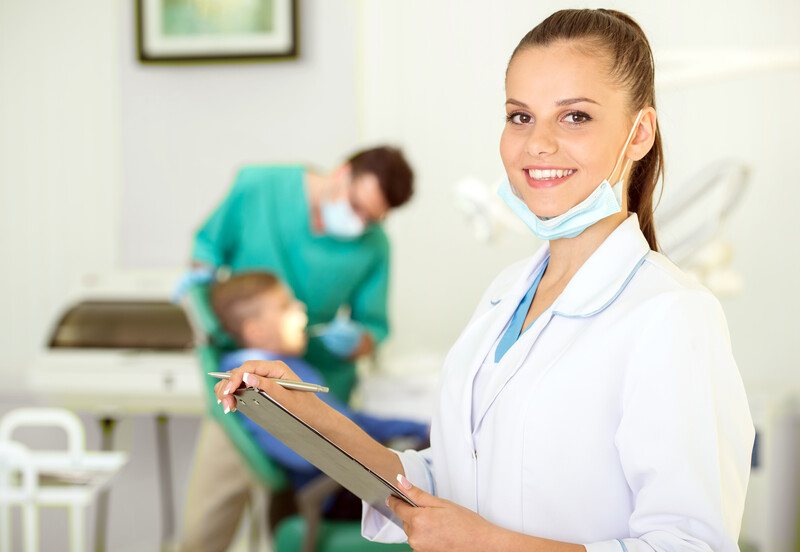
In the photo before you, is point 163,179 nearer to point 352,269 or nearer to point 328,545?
point 352,269

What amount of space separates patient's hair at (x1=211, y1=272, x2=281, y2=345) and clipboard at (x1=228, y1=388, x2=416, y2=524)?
1.58 metres

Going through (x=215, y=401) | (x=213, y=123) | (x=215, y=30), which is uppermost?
(x=215, y=30)

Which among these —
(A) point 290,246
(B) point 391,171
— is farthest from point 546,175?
(A) point 290,246

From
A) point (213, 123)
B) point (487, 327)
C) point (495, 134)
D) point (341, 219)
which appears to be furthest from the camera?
point (213, 123)

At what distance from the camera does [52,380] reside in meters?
2.90

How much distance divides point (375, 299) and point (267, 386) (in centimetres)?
191

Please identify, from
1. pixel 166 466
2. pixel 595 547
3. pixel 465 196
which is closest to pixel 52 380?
pixel 166 466

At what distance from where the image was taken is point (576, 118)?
0.83 meters

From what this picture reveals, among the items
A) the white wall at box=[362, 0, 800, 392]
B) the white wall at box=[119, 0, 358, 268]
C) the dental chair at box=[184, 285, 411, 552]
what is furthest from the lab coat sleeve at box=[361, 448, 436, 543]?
the white wall at box=[119, 0, 358, 268]

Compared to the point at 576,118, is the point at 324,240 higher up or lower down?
lower down

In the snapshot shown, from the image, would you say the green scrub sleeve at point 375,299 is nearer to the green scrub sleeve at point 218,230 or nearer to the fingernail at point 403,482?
the green scrub sleeve at point 218,230

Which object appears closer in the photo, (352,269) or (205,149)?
(352,269)

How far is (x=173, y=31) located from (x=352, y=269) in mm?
1146

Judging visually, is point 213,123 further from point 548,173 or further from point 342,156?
point 548,173
